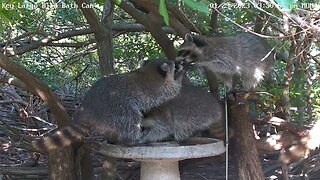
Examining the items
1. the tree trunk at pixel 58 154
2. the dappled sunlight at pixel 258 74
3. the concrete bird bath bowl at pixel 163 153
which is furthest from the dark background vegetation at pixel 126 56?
the concrete bird bath bowl at pixel 163 153

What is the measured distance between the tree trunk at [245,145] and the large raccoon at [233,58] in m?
0.25

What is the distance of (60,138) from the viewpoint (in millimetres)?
3488

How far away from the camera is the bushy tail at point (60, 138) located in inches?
134

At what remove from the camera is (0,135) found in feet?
18.1

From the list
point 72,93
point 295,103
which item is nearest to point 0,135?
point 72,93

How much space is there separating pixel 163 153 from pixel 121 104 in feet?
1.53

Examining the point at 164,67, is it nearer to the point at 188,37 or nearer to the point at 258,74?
the point at 188,37

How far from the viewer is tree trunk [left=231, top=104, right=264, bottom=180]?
4.06m

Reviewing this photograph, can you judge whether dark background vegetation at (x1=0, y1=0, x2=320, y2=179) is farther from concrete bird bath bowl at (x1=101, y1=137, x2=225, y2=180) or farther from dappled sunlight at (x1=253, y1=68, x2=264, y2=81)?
concrete bird bath bowl at (x1=101, y1=137, x2=225, y2=180)

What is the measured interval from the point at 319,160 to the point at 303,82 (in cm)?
70

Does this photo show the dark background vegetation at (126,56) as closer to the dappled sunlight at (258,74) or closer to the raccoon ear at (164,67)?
the dappled sunlight at (258,74)

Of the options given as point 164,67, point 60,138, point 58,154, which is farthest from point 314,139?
point 58,154

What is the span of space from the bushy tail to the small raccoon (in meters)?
0.45

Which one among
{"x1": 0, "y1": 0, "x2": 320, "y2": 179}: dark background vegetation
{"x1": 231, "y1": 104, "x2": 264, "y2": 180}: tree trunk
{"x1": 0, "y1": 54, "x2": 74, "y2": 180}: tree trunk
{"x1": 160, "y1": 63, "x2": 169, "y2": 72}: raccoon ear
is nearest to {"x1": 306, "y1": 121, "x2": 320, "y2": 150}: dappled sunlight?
{"x1": 0, "y1": 0, "x2": 320, "y2": 179}: dark background vegetation
